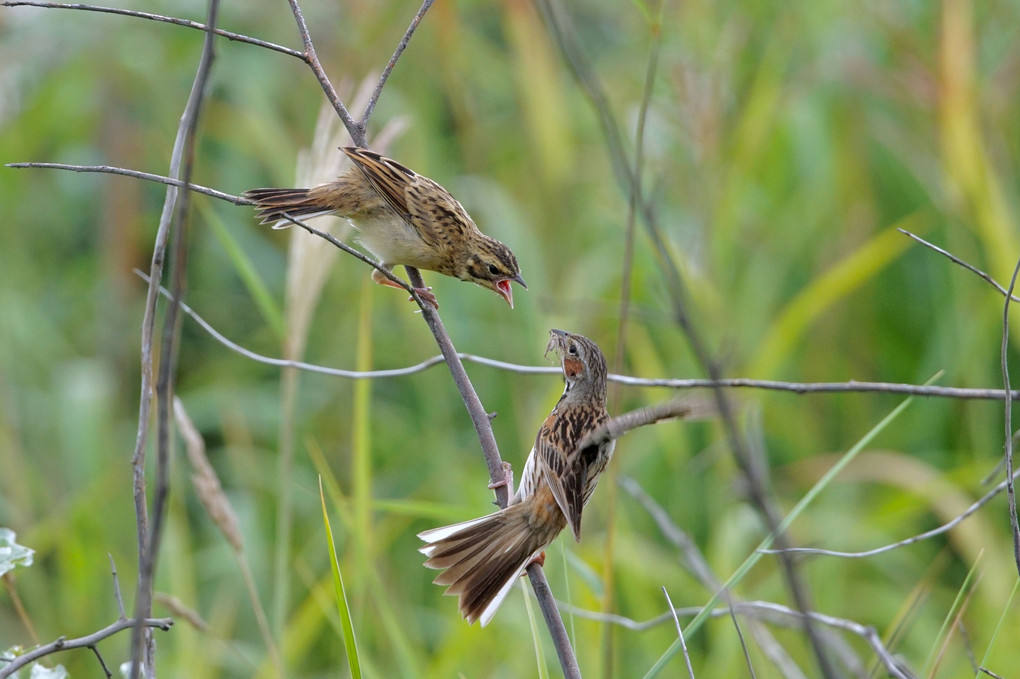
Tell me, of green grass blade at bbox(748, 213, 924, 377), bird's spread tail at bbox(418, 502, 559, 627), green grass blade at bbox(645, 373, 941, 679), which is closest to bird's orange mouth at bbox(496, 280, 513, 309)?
bird's spread tail at bbox(418, 502, 559, 627)

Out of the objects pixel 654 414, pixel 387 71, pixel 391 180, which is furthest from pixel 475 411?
pixel 391 180

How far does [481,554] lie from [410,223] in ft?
3.73

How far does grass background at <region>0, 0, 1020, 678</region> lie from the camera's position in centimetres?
404

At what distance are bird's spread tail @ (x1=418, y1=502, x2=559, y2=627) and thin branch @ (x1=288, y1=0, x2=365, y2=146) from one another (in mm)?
816

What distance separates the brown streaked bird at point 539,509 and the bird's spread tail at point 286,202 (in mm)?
862

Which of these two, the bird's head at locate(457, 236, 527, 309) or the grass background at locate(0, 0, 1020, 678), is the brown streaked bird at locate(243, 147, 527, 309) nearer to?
the bird's head at locate(457, 236, 527, 309)

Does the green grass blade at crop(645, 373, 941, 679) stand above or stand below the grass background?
below

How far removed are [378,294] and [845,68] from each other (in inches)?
112

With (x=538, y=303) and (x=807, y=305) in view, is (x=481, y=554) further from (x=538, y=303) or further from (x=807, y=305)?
(x=807, y=305)

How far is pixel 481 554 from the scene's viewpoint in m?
2.21

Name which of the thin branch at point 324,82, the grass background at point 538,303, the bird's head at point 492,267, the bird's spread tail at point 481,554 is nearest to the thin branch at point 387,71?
the thin branch at point 324,82

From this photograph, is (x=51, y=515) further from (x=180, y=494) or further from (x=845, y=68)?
(x=845, y=68)

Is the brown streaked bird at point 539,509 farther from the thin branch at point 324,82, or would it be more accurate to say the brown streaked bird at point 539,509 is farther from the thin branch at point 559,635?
the thin branch at point 324,82

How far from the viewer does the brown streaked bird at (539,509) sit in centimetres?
214
